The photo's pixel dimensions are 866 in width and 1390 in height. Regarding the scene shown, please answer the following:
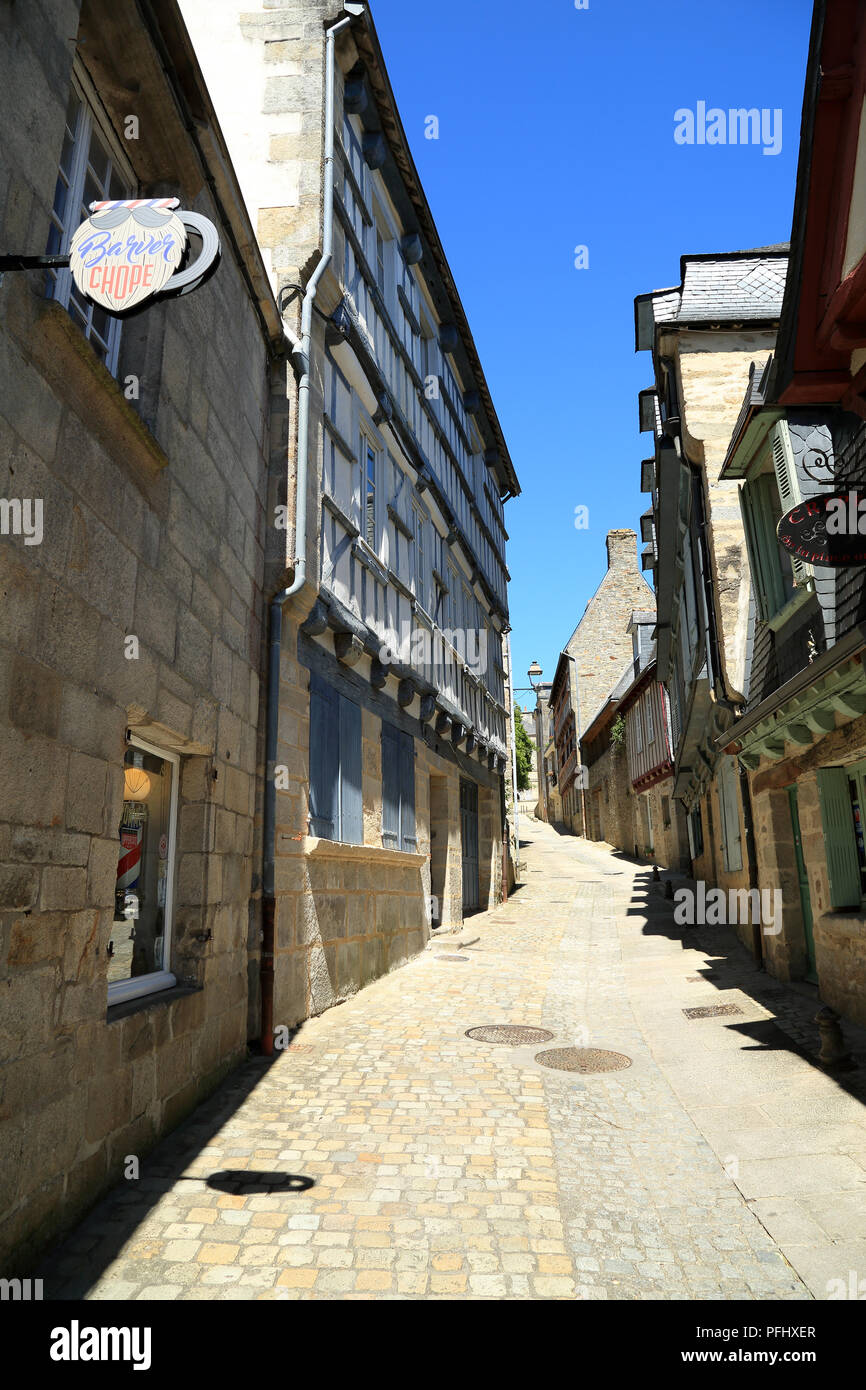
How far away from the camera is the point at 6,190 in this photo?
9.32 feet

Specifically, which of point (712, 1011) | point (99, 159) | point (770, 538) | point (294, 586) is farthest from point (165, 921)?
point (770, 538)

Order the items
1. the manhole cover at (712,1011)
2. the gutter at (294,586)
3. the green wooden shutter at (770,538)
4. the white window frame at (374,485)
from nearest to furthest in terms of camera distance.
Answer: the gutter at (294,586)
the manhole cover at (712,1011)
the green wooden shutter at (770,538)
the white window frame at (374,485)

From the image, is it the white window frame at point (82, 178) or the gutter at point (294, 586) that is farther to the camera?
the gutter at point (294, 586)

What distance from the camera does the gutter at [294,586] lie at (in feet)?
19.8

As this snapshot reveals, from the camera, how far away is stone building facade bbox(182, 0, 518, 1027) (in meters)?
6.87

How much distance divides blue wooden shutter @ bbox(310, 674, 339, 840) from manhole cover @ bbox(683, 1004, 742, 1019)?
3.43m

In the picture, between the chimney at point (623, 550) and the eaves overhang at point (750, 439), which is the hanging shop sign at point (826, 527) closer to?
the eaves overhang at point (750, 439)

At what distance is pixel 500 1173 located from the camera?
399 centimetres

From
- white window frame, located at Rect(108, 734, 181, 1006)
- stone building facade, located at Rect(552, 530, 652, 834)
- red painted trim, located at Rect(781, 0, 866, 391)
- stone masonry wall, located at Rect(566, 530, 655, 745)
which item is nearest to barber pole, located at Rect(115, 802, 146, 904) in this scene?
white window frame, located at Rect(108, 734, 181, 1006)

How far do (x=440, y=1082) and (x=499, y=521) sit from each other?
14801 mm

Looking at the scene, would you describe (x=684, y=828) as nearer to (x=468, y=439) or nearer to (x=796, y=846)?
(x=468, y=439)

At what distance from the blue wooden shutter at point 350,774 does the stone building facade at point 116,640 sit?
1.80 metres

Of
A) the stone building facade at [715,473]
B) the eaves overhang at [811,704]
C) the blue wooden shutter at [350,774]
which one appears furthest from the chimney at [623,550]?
the blue wooden shutter at [350,774]

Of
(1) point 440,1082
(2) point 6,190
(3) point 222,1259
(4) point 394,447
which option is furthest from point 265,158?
(3) point 222,1259
